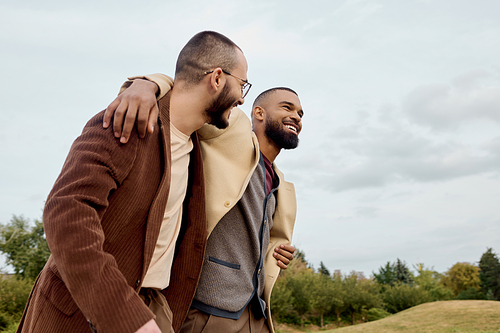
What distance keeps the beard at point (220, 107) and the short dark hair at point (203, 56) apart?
16 cm

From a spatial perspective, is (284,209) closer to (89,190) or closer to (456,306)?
(89,190)

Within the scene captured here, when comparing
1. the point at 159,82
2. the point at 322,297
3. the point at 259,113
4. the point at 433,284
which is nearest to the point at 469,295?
the point at 433,284

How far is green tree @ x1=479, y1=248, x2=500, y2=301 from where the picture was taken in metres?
26.8

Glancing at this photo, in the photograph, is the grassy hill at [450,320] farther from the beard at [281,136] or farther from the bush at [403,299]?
the bush at [403,299]

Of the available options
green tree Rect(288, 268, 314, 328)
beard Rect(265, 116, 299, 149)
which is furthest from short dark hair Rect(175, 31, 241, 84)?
green tree Rect(288, 268, 314, 328)

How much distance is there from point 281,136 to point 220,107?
1.59 m

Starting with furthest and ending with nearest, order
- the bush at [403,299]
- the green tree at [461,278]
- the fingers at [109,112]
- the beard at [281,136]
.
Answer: the green tree at [461,278] → the bush at [403,299] → the beard at [281,136] → the fingers at [109,112]

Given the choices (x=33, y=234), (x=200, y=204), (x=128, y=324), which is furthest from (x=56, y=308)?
(x=33, y=234)

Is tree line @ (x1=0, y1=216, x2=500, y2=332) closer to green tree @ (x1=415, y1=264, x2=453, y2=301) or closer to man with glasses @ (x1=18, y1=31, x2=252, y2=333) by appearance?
green tree @ (x1=415, y1=264, x2=453, y2=301)

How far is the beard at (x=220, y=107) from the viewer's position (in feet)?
8.26

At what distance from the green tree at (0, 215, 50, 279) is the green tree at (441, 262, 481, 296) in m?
28.5

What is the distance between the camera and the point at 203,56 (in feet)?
8.45

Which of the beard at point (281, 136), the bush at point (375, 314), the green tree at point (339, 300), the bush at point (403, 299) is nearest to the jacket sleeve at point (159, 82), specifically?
the beard at point (281, 136)

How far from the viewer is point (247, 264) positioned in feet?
10.0
